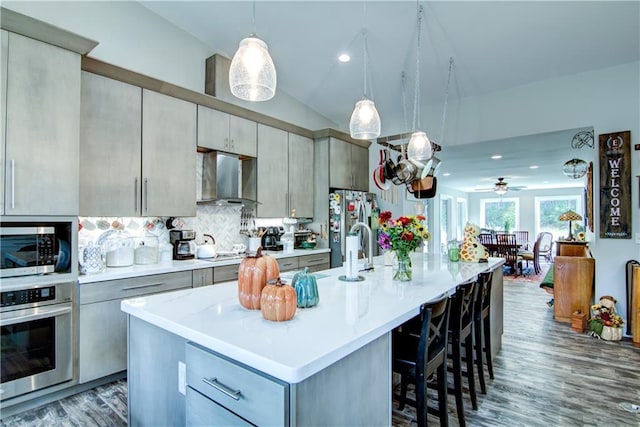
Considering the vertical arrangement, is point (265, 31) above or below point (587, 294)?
above

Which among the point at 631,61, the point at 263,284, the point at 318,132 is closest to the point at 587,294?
the point at 631,61

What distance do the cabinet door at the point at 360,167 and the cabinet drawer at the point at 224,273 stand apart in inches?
98.0

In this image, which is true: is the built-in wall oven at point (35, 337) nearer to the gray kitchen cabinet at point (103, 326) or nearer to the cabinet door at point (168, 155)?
Result: the gray kitchen cabinet at point (103, 326)

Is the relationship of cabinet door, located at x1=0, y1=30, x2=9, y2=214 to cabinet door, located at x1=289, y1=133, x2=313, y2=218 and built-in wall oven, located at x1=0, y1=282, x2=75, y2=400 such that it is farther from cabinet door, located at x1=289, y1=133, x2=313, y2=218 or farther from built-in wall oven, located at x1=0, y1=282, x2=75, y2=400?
cabinet door, located at x1=289, y1=133, x2=313, y2=218

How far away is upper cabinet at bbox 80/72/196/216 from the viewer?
8.87 ft

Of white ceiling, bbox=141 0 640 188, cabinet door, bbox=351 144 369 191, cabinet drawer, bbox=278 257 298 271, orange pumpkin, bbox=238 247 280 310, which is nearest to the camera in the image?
orange pumpkin, bbox=238 247 280 310

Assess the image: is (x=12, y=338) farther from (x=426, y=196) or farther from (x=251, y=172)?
(x=426, y=196)

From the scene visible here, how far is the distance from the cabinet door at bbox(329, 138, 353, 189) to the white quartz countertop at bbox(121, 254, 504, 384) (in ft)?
9.19

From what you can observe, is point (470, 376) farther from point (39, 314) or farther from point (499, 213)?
point (499, 213)

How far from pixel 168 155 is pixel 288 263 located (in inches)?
71.8

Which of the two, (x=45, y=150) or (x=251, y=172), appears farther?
(x=251, y=172)

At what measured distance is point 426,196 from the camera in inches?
164

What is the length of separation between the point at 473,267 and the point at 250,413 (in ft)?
7.90

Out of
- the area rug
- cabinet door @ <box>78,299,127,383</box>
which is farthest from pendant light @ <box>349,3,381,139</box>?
the area rug
